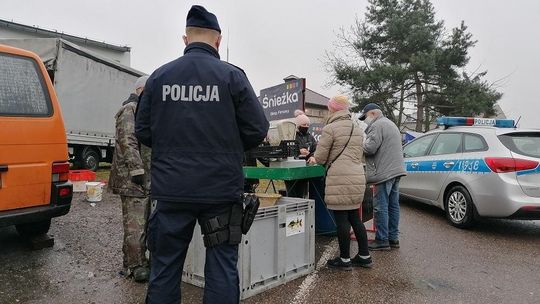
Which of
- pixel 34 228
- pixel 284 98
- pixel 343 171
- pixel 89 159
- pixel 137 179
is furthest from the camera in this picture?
pixel 89 159

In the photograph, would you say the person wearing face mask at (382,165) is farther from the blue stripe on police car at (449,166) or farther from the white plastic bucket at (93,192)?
the white plastic bucket at (93,192)

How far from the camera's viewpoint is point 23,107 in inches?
156

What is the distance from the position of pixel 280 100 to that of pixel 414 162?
2585 mm

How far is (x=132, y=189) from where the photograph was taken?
376 centimetres

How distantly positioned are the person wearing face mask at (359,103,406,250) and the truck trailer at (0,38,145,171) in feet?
27.0

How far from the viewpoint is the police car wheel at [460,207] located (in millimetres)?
6055

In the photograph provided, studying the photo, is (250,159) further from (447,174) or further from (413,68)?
(413,68)

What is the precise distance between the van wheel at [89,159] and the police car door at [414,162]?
320 inches

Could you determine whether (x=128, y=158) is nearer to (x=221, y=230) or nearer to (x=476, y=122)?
(x=221, y=230)

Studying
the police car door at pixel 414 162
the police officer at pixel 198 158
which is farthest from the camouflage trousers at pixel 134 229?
the police car door at pixel 414 162

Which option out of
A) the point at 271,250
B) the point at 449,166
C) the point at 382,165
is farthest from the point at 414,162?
the point at 271,250

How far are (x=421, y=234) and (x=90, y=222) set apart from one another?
181 inches

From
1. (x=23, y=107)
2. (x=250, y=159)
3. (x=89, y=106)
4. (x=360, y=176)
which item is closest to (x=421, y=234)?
(x=360, y=176)

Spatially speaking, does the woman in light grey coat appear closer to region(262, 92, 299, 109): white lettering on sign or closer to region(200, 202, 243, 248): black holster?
region(200, 202, 243, 248): black holster
